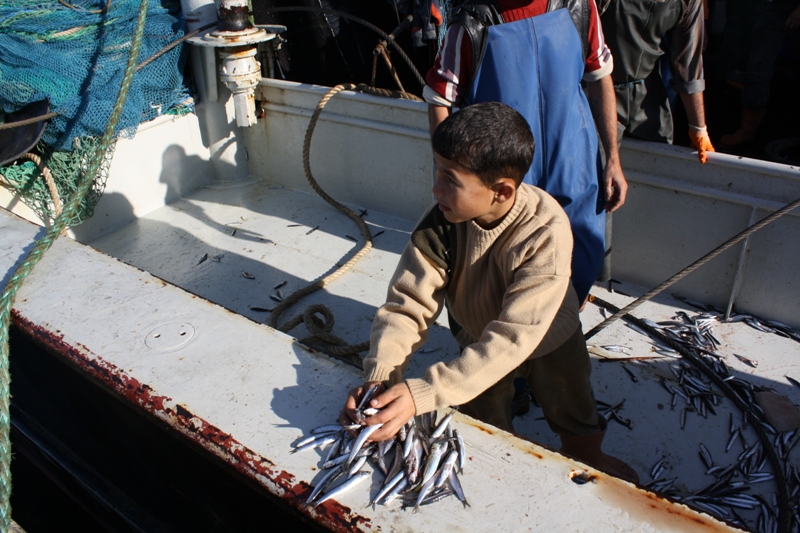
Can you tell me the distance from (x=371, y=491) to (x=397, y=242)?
3.09 metres

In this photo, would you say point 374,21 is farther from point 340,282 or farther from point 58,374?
point 58,374

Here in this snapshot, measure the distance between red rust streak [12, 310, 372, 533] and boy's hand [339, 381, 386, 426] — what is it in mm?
235

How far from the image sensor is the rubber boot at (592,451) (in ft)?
8.87

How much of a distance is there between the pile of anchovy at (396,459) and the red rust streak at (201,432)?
0.19ft

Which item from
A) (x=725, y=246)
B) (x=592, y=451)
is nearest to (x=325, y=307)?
(x=592, y=451)

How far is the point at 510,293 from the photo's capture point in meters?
2.14

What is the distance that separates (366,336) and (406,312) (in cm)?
165

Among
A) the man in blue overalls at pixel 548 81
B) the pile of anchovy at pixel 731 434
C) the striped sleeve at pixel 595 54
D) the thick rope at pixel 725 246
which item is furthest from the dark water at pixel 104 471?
the striped sleeve at pixel 595 54

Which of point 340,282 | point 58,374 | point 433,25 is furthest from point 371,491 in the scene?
point 433,25

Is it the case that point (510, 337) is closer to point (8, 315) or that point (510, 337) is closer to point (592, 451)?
point (592, 451)

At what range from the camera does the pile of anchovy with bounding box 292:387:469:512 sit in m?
1.86

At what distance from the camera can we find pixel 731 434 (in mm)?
3115

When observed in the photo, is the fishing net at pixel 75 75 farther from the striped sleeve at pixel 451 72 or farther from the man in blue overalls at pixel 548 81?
the man in blue overalls at pixel 548 81

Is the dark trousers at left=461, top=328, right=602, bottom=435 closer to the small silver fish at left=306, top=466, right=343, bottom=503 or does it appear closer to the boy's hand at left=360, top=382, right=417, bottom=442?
the boy's hand at left=360, top=382, right=417, bottom=442
